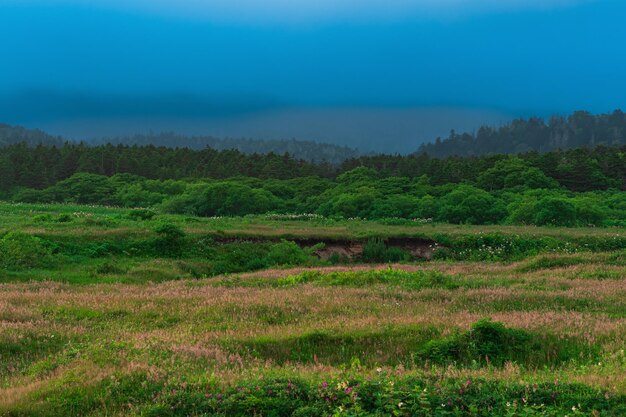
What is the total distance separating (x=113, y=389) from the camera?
7512 mm

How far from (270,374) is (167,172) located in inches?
4362

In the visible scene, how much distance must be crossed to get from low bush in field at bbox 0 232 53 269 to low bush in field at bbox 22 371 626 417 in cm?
1889

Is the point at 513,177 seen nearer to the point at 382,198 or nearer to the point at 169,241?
the point at 382,198

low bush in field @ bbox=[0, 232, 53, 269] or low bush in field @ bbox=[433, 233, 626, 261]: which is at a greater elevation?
low bush in field @ bbox=[0, 232, 53, 269]

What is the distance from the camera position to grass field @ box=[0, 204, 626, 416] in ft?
22.1

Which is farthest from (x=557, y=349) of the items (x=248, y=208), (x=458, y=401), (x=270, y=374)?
(x=248, y=208)

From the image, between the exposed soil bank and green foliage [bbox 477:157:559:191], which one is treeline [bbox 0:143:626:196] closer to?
green foliage [bbox 477:157:559:191]

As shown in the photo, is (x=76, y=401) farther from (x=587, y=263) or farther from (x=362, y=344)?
(x=587, y=263)

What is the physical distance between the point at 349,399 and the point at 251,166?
11309 cm

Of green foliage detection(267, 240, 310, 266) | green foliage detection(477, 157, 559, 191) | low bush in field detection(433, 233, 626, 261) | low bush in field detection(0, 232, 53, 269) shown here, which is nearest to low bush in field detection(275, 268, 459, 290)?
green foliage detection(267, 240, 310, 266)

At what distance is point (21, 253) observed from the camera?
24.0m

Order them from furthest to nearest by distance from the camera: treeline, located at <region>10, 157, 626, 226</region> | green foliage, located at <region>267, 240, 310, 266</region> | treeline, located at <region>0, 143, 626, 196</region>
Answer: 1. treeline, located at <region>0, 143, 626, 196</region>
2. treeline, located at <region>10, 157, 626, 226</region>
3. green foliage, located at <region>267, 240, 310, 266</region>

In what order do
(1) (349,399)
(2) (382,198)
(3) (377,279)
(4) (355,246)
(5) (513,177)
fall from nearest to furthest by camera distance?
(1) (349,399)
(3) (377,279)
(4) (355,246)
(2) (382,198)
(5) (513,177)

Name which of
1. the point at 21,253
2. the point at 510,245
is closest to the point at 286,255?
the point at 21,253
